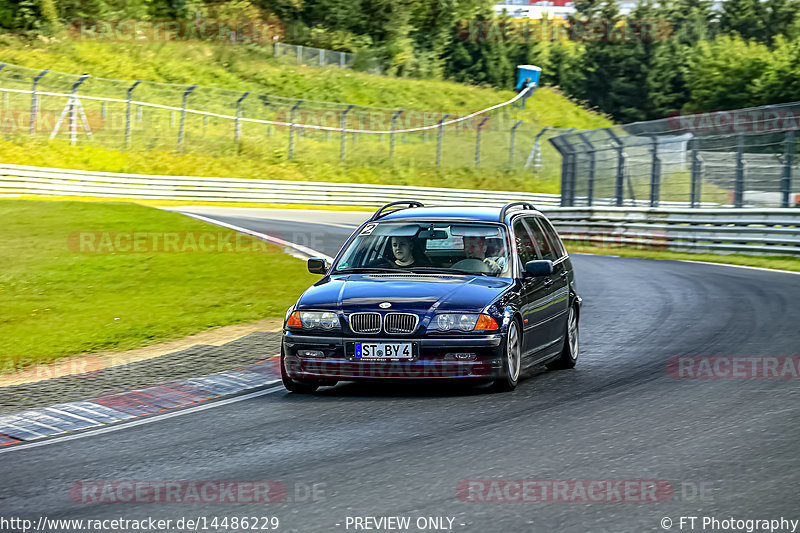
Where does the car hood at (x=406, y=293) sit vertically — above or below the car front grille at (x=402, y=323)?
above

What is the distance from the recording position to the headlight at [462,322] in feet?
26.8

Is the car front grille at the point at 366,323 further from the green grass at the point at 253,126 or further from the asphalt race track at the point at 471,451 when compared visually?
the green grass at the point at 253,126

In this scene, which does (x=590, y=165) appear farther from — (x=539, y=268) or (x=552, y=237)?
(x=539, y=268)

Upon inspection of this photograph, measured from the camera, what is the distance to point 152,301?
15164 millimetres

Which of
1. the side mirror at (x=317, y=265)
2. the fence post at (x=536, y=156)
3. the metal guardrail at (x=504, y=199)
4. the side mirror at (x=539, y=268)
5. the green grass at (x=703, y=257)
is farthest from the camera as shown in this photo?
the fence post at (x=536, y=156)

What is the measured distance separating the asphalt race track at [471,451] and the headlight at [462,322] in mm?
553

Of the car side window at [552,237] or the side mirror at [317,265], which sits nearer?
the side mirror at [317,265]

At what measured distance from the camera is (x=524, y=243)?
9.80m

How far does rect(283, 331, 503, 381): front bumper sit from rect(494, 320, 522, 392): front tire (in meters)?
0.08

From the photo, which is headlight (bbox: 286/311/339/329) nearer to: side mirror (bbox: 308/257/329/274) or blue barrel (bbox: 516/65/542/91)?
side mirror (bbox: 308/257/329/274)

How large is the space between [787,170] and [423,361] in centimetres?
1770

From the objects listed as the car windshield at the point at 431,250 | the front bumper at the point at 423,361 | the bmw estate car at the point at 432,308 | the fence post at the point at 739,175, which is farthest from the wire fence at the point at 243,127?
the front bumper at the point at 423,361

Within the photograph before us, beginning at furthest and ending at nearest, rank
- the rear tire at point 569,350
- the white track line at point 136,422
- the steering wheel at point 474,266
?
the rear tire at point 569,350 → the steering wheel at point 474,266 → the white track line at point 136,422

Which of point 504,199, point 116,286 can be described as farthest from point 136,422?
point 504,199
